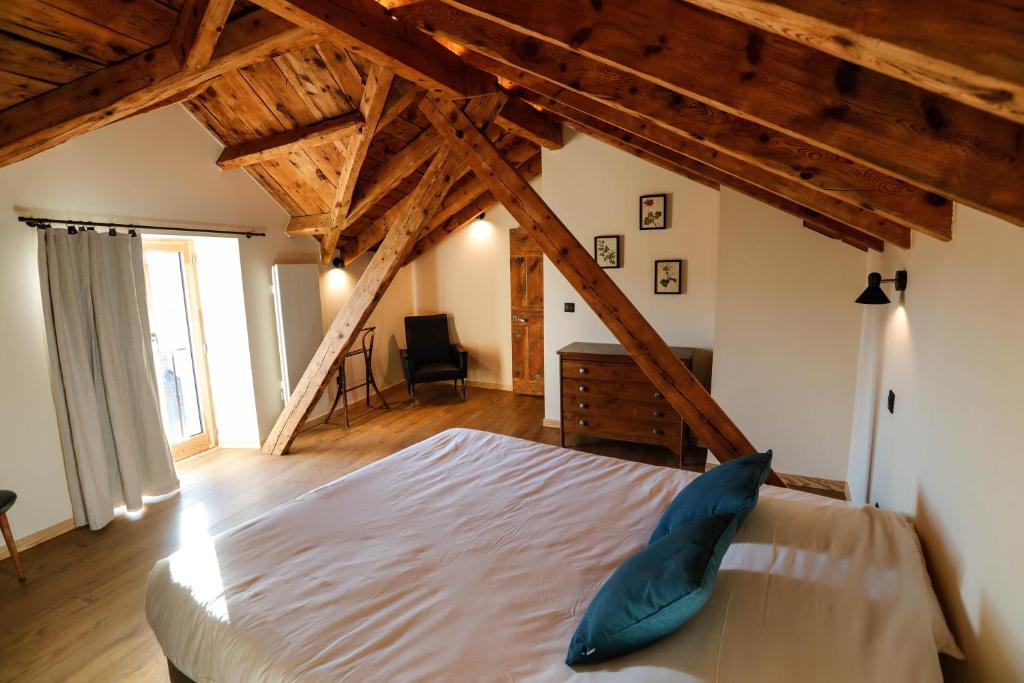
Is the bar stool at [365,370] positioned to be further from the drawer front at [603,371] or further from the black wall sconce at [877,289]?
the black wall sconce at [877,289]

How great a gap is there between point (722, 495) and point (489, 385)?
5104 millimetres

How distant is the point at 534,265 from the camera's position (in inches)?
229

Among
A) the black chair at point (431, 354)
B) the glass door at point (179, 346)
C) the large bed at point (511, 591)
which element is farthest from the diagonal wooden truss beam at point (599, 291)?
the black chair at point (431, 354)

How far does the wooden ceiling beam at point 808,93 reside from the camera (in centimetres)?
91

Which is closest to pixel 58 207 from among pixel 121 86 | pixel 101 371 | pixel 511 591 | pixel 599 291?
pixel 101 371

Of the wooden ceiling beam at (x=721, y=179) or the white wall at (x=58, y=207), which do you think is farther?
the white wall at (x=58, y=207)

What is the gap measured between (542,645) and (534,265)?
15.7 feet

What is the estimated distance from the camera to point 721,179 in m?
3.01

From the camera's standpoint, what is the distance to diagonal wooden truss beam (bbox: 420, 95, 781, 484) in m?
2.70

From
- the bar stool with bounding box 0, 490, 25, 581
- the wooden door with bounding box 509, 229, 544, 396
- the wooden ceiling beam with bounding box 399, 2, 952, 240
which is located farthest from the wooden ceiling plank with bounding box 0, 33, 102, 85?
the wooden door with bounding box 509, 229, 544, 396

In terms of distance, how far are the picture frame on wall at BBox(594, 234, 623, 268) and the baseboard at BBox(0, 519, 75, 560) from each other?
4.29 meters

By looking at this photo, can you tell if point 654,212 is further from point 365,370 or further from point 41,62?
point 41,62

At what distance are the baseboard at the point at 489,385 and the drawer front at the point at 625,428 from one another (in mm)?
2241

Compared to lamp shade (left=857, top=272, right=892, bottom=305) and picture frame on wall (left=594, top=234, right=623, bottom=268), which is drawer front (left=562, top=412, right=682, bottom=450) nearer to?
picture frame on wall (left=594, top=234, right=623, bottom=268)
